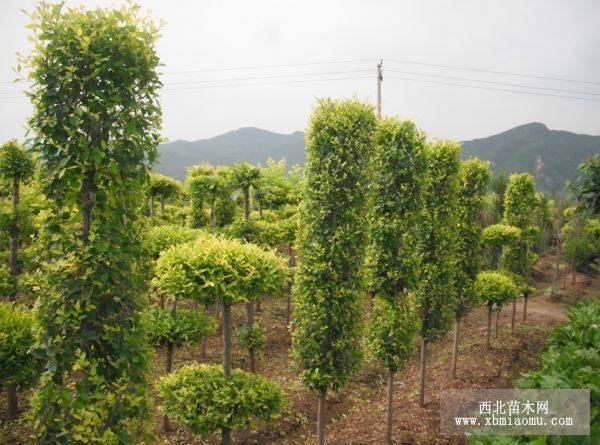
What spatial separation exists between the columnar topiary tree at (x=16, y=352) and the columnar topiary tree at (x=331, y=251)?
5.62 m

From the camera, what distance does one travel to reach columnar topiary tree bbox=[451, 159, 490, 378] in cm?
1293

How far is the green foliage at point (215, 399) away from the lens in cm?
621

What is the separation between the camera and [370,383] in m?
13.1

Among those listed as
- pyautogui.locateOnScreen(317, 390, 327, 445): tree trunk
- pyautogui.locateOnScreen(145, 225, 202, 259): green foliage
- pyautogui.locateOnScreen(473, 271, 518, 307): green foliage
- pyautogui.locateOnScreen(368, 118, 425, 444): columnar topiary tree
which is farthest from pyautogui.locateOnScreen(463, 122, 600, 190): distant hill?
pyautogui.locateOnScreen(317, 390, 327, 445): tree trunk

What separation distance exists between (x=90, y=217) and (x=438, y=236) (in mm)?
8857

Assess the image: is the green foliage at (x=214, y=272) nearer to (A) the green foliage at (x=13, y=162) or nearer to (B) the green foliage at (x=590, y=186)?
(B) the green foliage at (x=590, y=186)

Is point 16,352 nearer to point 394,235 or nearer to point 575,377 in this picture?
point 394,235

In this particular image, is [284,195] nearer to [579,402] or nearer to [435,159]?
[435,159]

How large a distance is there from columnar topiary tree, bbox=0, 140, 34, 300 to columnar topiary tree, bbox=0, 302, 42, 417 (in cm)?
347

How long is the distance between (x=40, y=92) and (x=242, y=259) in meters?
3.39

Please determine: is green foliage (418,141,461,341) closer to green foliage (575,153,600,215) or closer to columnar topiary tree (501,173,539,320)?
green foliage (575,153,600,215)

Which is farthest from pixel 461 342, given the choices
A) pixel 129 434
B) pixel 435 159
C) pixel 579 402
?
pixel 129 434

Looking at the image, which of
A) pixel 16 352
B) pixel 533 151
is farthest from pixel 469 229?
pixel 533 151

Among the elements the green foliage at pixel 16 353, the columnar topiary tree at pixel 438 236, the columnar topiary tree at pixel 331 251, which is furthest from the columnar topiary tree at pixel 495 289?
the green foliage at pixel 16 353
